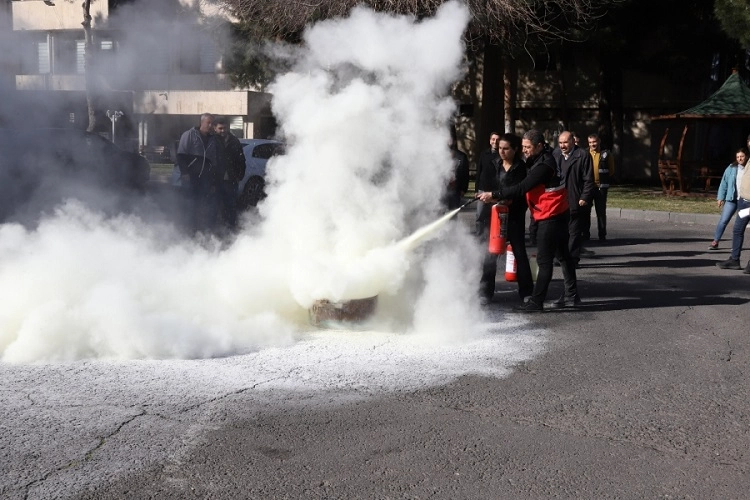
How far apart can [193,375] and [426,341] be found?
1924mm

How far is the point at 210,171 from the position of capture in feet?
32.1

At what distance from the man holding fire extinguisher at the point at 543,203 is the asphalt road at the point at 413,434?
4.14 feet

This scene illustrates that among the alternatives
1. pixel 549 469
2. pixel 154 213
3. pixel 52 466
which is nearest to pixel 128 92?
pixel 154 213

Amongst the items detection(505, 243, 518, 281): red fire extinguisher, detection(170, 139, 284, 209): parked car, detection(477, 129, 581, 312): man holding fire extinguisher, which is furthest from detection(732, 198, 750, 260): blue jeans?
detection(170, 139, 284, 209): parked car

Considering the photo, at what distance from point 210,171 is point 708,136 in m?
19.0

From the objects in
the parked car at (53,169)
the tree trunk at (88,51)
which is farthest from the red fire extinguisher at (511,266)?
the parked car at (53,169)

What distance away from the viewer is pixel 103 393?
4.86 m

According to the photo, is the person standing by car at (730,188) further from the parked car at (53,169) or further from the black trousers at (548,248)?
the parked car at (53,169)

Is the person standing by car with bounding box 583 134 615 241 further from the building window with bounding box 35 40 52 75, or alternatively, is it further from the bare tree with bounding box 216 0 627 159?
the building window with bounding box 35 40 52 75

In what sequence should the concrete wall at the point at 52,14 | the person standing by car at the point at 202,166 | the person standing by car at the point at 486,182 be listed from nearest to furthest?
the concrete wall at the point at 52,14 < the person standing by car at the point at 486,182 < the person standing by car at the point at 202,166

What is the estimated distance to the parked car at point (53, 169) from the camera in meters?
9.32

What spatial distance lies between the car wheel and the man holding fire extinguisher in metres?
5.28

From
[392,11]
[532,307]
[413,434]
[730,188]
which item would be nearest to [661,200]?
[392,11]

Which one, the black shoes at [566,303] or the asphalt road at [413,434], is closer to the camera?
the asphalt road at [413,434]
